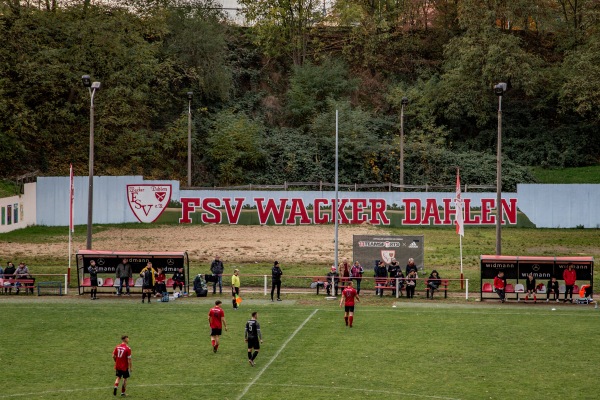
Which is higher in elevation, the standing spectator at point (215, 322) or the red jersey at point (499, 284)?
the red jersey at point (499, 284)

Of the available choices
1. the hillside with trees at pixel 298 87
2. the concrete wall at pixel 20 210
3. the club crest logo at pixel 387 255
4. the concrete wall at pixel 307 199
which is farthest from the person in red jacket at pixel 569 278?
the concrete wall at pixel 20 210

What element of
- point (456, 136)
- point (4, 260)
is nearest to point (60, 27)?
point (4, 260)

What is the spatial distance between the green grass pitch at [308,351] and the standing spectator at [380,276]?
87.1 inches

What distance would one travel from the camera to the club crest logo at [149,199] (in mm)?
62844

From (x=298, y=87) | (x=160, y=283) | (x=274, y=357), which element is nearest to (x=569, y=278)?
(x=274, y=357)

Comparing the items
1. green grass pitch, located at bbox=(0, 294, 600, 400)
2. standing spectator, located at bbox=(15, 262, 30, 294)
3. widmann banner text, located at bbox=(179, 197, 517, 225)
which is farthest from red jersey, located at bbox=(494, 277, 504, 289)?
widmann banner text, located at bbox=(179, 197, 517, 225)

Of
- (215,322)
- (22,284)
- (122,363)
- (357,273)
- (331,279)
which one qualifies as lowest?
(122,363)

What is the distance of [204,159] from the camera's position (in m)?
74.8

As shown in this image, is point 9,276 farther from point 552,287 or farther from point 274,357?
point 552,287

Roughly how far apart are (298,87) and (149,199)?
23.3 metres

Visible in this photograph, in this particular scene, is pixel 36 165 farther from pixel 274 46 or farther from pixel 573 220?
pixel 573 220

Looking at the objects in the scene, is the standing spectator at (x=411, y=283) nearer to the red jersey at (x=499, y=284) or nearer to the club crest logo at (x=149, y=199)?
the red jersey at (x=499, y=284)

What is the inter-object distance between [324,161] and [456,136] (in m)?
14.7

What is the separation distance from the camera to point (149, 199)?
63031 millimetres
